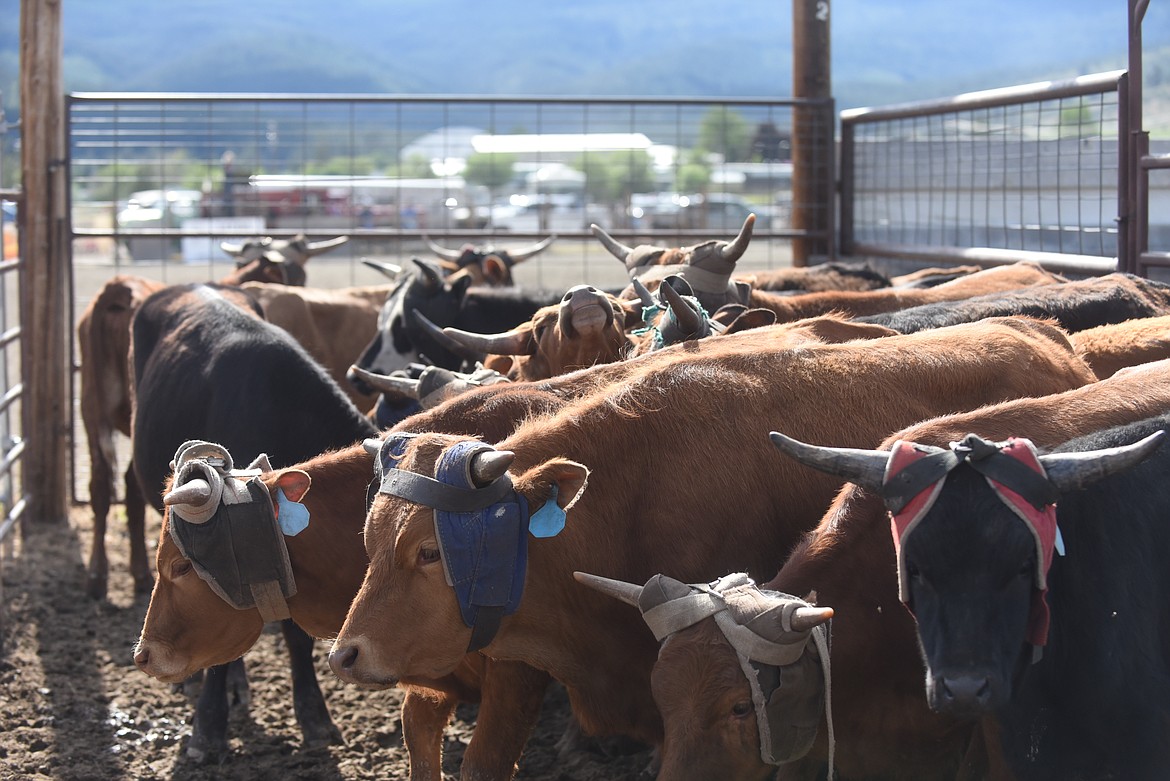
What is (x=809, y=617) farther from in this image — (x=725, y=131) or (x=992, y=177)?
(x=725, y=131)

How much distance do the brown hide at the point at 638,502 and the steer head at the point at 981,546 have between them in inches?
38.6

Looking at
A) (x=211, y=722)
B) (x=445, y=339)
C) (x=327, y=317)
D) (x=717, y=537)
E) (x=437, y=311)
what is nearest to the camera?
(x=717, y=537)

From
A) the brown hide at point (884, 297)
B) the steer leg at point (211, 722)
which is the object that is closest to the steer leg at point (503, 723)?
the steer leg at point (211, 722)

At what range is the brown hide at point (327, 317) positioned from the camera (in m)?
8.96

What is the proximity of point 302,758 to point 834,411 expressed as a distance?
102 inches

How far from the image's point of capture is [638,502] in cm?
391

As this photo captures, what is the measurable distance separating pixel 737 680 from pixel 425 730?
1.73 meters

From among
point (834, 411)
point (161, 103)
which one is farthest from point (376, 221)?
point (834, 411)

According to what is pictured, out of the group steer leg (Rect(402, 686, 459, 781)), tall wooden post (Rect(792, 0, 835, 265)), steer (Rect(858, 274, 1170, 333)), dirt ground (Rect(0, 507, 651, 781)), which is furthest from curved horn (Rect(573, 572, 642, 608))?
tall wooden post (Rect(792, 0, 835, 265))

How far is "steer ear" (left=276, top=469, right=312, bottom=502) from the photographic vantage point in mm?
4102

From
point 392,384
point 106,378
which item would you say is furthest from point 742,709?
point 106,378

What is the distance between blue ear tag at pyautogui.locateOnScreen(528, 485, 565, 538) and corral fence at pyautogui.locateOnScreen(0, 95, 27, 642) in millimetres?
4431

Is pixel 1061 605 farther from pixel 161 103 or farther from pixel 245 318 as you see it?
pixel 161 103

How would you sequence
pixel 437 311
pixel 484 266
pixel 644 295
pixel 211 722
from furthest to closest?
pixel 484 266 < pixel 437 311 < pixel 644 295 < pixel 211 722
